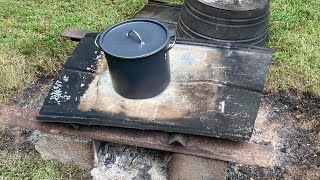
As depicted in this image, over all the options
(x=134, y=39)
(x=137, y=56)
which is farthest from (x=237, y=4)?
(x=137, y=56)

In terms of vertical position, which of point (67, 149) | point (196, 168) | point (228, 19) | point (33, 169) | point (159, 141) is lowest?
point (33, 169)

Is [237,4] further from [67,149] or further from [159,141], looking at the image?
[67,149]

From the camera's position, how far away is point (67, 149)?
2.59 meters

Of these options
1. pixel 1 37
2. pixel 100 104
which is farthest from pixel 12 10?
pixel 100 104

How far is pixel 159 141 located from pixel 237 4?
64.7 inches

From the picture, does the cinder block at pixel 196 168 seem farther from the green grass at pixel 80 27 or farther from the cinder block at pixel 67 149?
the green grass at pixel 80 27

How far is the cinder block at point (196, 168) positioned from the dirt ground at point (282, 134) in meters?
0.33

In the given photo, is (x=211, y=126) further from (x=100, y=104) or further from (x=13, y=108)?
(x=13, y=108)

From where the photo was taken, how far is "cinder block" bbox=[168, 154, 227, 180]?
2326 mm

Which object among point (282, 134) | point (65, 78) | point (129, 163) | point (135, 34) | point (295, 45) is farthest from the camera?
point (295, 45)

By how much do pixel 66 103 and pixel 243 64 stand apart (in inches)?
45.7

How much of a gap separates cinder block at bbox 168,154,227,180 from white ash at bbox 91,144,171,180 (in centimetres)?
22

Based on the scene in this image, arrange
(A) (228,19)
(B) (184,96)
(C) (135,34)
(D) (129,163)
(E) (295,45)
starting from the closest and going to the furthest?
(C) (135,34) → (B) (184,96) → (D) (129,163) → (A) (228,19) → (E) (295,45)

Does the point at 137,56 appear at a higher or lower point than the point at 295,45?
higher
